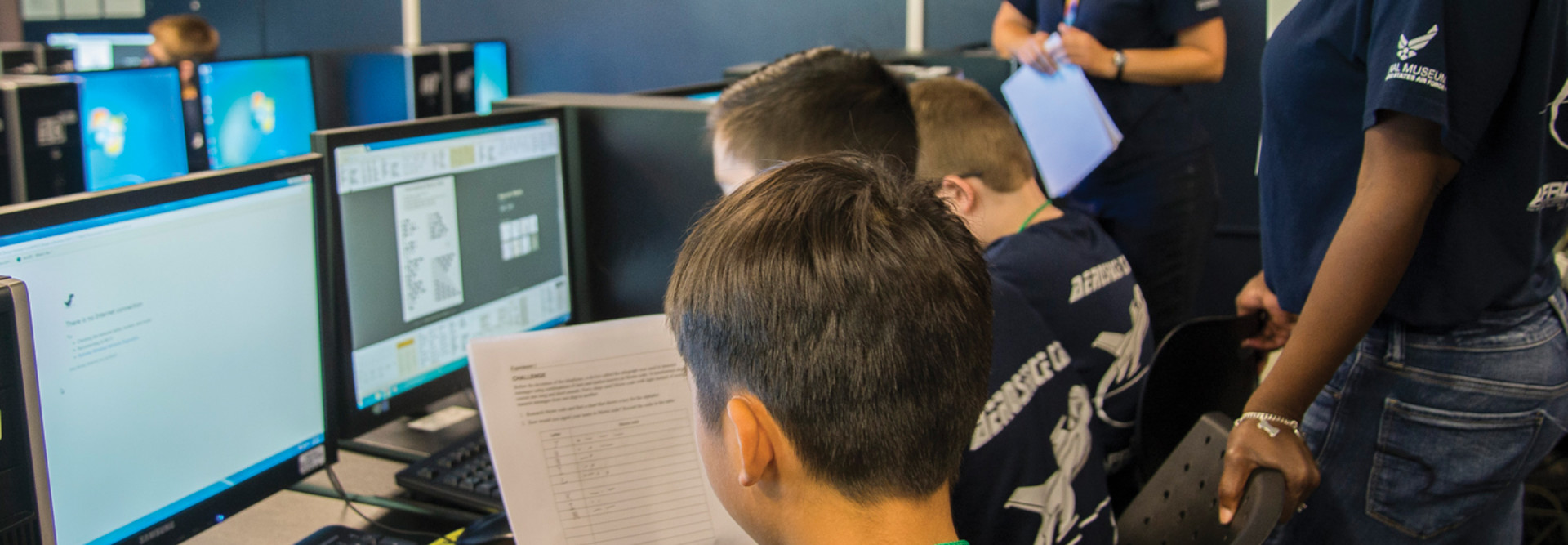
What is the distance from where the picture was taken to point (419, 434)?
1.43 m

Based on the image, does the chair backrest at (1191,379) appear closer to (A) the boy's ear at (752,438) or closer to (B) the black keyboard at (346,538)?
(A) the boy's ear at (752,438)

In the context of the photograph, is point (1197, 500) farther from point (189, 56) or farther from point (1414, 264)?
point (189, 56)

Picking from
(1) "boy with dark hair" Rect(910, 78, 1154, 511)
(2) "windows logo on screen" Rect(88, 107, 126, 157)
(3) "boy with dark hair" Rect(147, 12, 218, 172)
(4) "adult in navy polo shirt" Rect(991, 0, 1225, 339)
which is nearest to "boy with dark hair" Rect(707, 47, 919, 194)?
(1) "boy with dark hair" Rect(910, 78, 1154, 511)

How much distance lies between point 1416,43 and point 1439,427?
0.42 m

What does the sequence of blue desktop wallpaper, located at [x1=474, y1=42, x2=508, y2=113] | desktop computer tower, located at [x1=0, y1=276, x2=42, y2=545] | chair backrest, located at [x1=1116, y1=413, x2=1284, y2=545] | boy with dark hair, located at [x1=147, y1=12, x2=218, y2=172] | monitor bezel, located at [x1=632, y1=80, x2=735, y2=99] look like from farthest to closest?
blue desktop wallpaper, located at [x1=474, y1=42, x2=508, y2=113]
boy with dark hair, located at [x1=147, y1=12, x2=218, y2=172]
monitor bezel, located at [x1=632, y1=80, x2=735, y2=99]
chair backrest, located at [x1=1116, y1=413, x2=1284, y2=545]
desktop computer tower, located at [x1=0, y1=276, x2=42, y2=545]

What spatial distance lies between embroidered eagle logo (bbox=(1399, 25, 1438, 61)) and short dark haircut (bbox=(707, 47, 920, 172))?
20.1 inches

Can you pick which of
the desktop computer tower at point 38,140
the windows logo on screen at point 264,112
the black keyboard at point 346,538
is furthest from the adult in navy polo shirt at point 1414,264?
the windows logo on screen at point 264,112

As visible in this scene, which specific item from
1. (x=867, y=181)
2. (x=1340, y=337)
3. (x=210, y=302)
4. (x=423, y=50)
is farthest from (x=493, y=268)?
(x=423, y=50)

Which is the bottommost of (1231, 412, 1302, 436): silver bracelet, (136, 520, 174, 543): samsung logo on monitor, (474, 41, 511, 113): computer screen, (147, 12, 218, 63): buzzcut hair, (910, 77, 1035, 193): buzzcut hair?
(136, 520, 174, 543): samsung logo on monitor

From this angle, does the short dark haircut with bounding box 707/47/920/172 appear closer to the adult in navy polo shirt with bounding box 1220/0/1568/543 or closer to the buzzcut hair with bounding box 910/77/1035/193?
the buzzcut hair with bounding box 910/77/1035/193

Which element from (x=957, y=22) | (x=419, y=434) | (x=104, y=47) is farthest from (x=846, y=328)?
(x=104, y=47)

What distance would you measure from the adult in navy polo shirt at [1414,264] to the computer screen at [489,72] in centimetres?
364

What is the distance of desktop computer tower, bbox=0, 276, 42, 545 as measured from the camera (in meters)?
0.65

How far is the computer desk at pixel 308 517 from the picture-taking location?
1.10 meters
